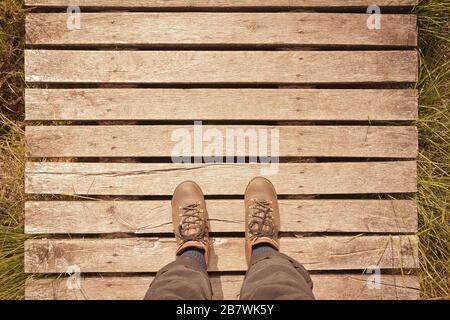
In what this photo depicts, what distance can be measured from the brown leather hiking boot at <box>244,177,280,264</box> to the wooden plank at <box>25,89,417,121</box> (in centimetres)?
39

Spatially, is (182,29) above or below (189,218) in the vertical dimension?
above

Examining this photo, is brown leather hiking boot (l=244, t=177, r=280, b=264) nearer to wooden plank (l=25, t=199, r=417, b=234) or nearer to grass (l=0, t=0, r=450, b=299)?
wooden plank (l=25, t=199, r=417, b=234)

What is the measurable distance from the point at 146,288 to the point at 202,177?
2.28ft

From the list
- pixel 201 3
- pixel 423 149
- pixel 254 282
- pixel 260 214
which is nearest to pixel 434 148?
pixel 423 149

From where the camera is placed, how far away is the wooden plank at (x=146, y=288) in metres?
2.03

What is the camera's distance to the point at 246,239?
202 cm

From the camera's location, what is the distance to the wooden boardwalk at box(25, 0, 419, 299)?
2.03m

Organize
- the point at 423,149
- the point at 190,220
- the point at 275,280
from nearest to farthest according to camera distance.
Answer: the point at 275,280 < the point at 190,220 < the point at 423,149

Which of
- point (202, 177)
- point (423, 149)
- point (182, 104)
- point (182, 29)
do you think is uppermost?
point (182, 29)

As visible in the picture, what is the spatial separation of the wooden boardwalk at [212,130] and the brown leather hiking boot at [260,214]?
0.19 ft

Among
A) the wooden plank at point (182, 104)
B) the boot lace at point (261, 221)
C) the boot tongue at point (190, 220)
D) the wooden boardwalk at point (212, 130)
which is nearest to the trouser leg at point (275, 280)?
the boot lace at point (261, 221)

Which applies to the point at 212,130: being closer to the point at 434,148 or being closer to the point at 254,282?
the point at 254,282

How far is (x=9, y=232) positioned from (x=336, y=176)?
6.30ft

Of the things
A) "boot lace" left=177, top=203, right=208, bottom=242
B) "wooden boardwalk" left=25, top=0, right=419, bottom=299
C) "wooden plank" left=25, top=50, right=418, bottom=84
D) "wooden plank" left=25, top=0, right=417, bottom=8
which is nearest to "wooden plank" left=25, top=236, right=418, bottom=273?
"wooden boardwalk" left=25, top=0, right=419, bottom=299
